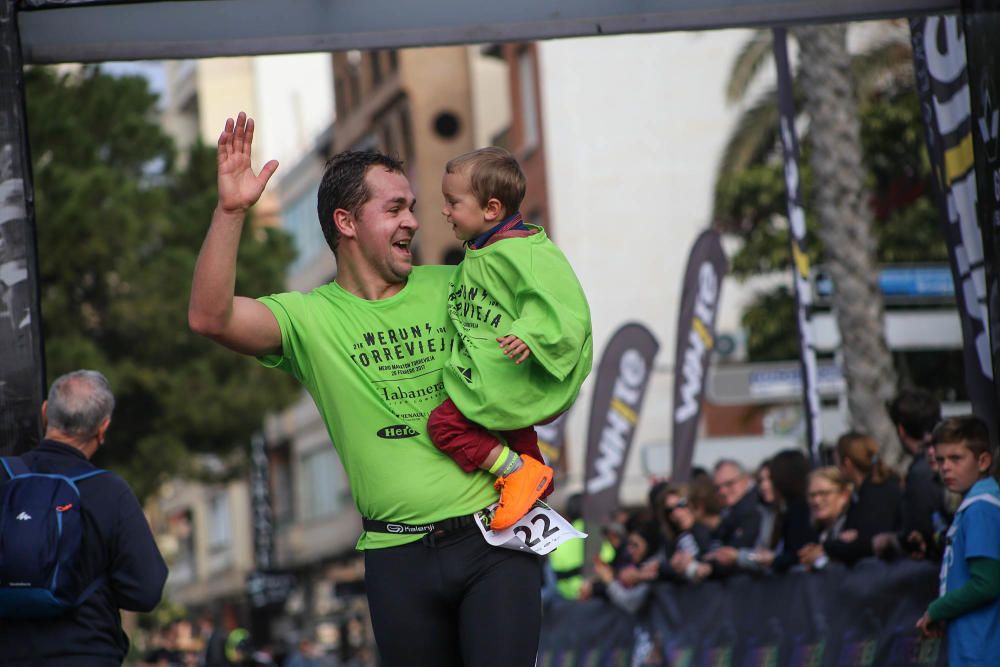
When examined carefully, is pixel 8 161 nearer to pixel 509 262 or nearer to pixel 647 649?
pixel 509 262

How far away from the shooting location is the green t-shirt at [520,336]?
15.3 ft

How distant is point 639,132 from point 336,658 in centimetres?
1872

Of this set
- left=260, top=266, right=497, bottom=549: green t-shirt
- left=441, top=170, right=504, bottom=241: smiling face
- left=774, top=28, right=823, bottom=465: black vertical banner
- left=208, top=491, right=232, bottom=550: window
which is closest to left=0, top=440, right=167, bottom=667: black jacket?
left=260, top=266, right=497, bottom=549: green t-shirt

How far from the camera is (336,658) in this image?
50500 millimetres

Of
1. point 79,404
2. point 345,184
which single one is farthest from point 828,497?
point 345,184

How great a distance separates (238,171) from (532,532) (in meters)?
1.21

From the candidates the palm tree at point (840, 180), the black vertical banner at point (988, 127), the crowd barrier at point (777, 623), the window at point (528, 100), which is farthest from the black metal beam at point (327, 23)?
the window at point (528, 100)

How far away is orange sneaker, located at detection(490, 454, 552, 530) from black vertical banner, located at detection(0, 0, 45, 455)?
2128 mm

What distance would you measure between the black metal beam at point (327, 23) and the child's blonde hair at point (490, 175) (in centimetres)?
171

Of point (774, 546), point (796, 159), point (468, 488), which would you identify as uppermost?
point (796, 159)

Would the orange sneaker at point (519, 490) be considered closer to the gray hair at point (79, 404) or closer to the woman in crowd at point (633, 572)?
the gray hair at point (79, 404)

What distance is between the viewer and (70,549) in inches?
232

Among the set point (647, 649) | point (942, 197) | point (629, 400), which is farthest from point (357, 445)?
point (629, 400)

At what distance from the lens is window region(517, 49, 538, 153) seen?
A: 4003cm
